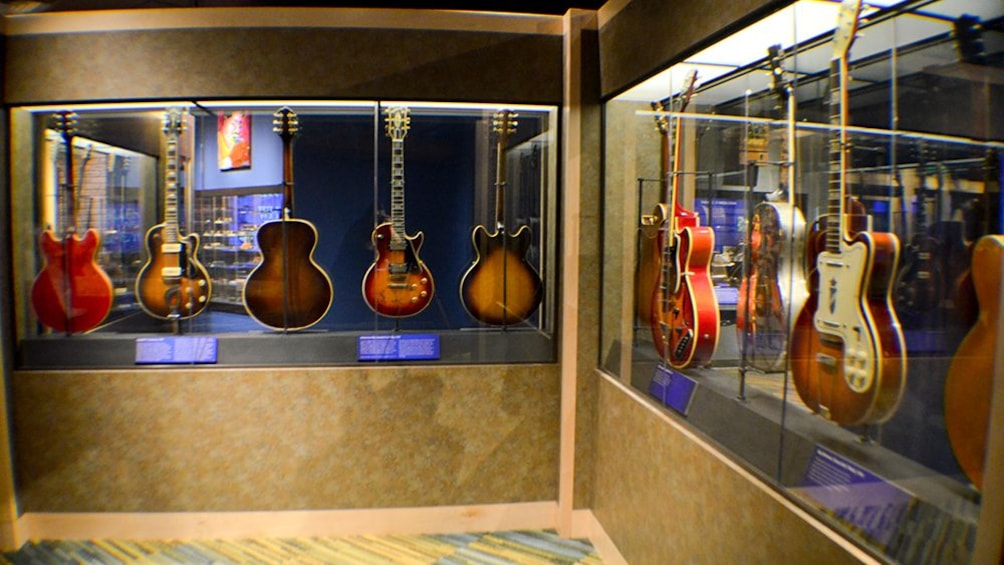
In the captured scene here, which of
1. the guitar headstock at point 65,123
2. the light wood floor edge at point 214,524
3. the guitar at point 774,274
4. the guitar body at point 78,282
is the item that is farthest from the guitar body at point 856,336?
the guitar headstock at point 65,123

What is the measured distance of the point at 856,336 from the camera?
1.25 metres

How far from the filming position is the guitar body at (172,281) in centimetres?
259

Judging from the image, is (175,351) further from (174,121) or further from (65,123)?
(65,123)

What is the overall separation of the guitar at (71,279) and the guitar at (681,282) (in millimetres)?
2117

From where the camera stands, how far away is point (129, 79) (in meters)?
2.43

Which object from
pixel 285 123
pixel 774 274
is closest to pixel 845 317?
pixel 774 274

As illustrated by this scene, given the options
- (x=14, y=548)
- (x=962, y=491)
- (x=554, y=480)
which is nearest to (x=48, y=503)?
(x=14, y=548)

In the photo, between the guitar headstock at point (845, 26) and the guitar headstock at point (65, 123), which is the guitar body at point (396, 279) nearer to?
the guitar headstock at point (65, 123)

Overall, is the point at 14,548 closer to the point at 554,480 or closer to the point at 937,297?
the point at 554,480

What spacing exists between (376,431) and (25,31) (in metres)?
1.96

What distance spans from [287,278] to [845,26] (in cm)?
203

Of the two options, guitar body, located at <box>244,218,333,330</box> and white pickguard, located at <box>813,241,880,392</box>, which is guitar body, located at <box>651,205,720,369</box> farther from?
guitar body, located at <box>244,218,333,330</box>

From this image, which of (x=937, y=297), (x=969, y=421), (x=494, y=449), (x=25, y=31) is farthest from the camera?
(x=494, y=449)

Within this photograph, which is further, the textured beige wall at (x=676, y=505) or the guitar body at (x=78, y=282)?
the guitar body at (x=78, y=282)
